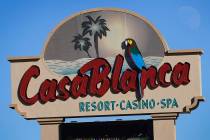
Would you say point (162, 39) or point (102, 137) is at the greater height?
point (162, 39)

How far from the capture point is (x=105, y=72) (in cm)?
6544

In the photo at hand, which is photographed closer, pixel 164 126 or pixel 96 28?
pixel 164 126

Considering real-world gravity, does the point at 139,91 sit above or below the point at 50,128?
above

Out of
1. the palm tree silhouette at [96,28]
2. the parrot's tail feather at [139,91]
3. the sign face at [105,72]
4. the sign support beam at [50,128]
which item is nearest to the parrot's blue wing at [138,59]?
the sign face at [105,72]

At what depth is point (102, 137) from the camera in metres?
65.2

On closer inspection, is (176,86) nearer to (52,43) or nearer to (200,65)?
(200,65)

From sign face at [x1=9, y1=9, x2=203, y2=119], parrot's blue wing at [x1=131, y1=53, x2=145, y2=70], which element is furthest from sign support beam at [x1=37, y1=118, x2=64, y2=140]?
parrot's blue wing at [x1=131, y1=53, x2=145, y2=70]

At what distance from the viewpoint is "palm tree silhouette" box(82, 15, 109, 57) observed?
65.6m

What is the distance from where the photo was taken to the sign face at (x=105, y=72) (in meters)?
64.9

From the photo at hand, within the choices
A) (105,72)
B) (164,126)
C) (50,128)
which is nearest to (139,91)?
(105,72)

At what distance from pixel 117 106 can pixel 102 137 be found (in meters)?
1.69

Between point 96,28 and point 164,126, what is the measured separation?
5.87m

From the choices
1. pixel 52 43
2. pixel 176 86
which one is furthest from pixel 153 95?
pixel 52 43

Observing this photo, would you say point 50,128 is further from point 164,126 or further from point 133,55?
point 164,126
